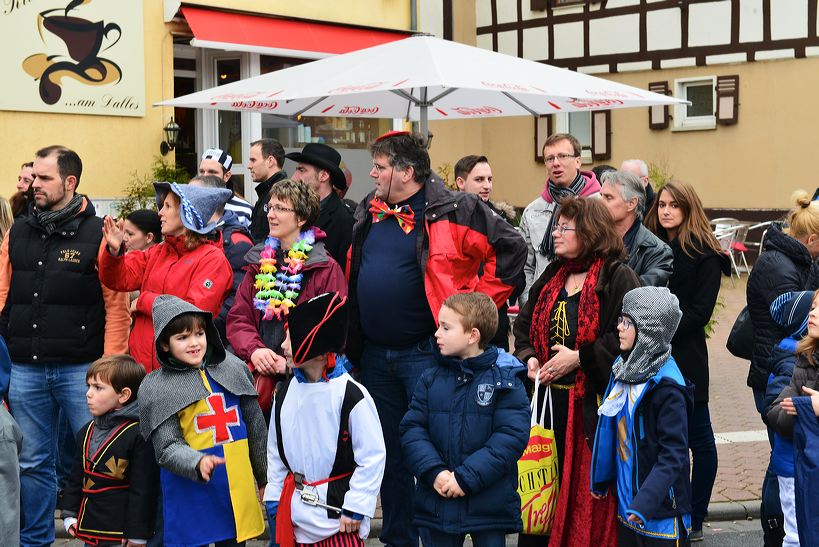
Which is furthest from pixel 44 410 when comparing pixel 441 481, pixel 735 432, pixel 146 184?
pixel 146 184

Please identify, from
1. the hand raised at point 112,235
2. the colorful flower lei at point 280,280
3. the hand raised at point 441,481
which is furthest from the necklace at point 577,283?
the hand raised at point 112,235

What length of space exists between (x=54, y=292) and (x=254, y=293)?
1144 millimetres

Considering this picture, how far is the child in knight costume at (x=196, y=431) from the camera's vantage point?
4699 mm

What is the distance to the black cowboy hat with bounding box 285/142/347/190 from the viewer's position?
261 inches

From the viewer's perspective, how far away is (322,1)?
16359mm

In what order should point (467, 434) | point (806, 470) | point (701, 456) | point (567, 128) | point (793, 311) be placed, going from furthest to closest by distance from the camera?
point (567, 128) → point (701, 456) → point (793, 311) → point (467, 434) → point (806, 470)

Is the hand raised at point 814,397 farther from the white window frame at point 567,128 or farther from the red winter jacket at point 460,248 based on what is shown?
the white window frame at point 567,128

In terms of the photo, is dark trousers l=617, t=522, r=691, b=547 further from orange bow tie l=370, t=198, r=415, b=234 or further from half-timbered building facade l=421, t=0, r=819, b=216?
half-timbered building facade l=421, t=0, r=819, b=216

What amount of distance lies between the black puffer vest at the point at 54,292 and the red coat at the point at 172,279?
0.25 m

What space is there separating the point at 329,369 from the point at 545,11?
1909 centimetres

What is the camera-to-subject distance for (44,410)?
19.5 ft

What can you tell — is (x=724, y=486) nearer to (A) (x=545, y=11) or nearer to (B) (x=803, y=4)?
(B) (x=803, y=4)

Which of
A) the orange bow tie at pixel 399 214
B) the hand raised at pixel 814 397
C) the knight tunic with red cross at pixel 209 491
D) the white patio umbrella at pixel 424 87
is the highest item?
the white patio umbrella at pixel 424 87

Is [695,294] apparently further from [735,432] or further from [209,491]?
[735,432]
